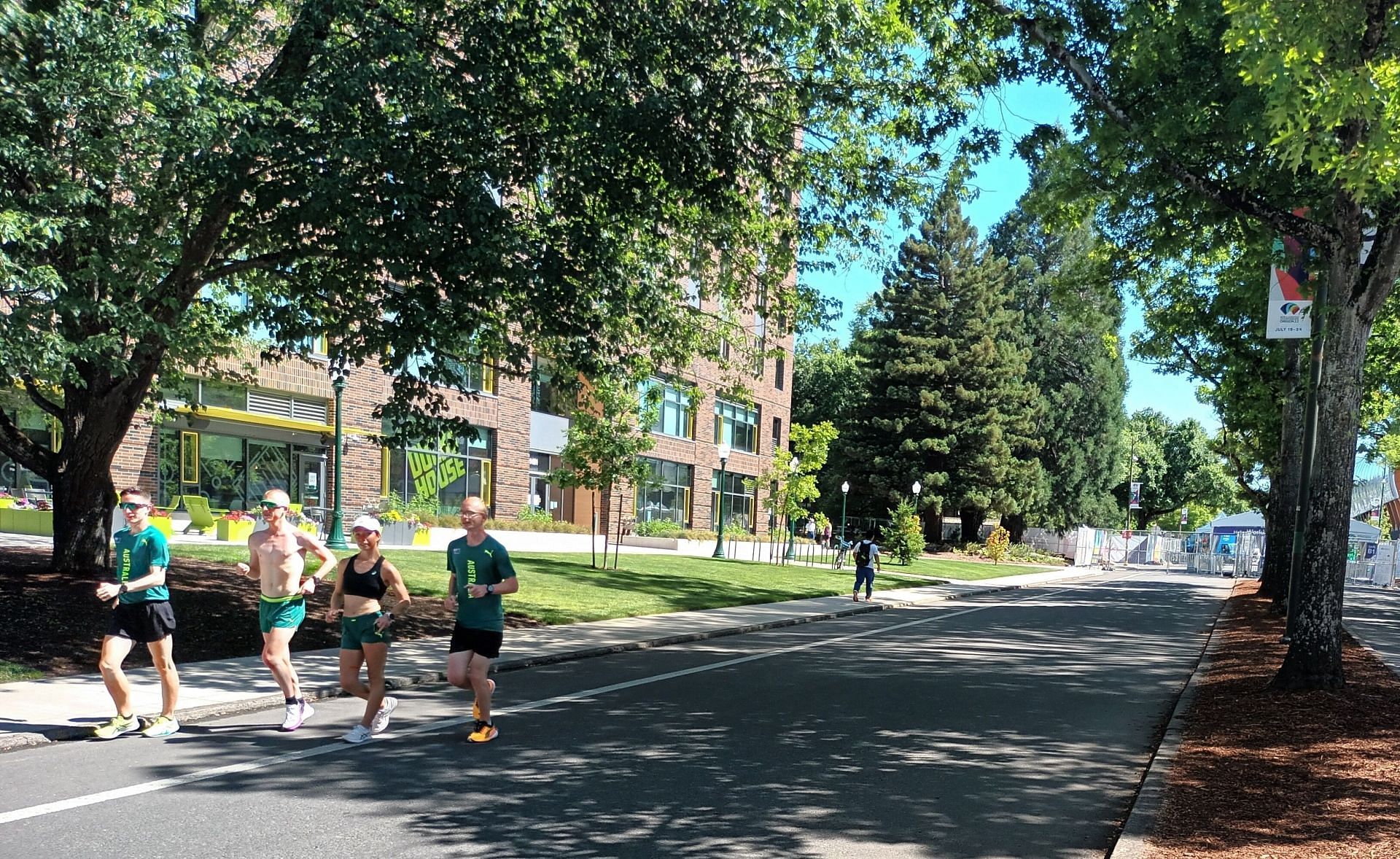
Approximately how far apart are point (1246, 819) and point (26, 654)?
10.6 m

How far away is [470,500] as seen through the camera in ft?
26.0

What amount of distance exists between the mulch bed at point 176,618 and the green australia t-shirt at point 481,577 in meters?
5.01

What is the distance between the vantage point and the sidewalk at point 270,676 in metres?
8.43

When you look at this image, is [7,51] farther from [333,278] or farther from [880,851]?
[880,851]

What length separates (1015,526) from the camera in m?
68.6

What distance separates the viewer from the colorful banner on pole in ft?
38.1

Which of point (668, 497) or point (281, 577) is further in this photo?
point (668, 497)

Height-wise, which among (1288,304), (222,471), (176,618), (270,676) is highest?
(1288,304)

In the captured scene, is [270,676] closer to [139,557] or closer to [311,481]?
[139,557]

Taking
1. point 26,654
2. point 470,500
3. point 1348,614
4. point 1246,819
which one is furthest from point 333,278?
point 1348,614

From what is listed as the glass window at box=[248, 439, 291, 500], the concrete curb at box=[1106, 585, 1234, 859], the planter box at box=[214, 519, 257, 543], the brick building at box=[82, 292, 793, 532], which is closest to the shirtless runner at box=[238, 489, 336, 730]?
the concrete curb at box=[1106, 585, 1234, 859]

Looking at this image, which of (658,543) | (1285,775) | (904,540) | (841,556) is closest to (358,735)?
(1285,775)

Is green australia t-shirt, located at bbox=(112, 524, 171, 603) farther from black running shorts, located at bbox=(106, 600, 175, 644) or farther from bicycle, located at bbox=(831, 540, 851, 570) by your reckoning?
bicycle, located at bbox=(831, 540, 851, 570)

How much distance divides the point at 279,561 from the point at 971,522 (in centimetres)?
5867
